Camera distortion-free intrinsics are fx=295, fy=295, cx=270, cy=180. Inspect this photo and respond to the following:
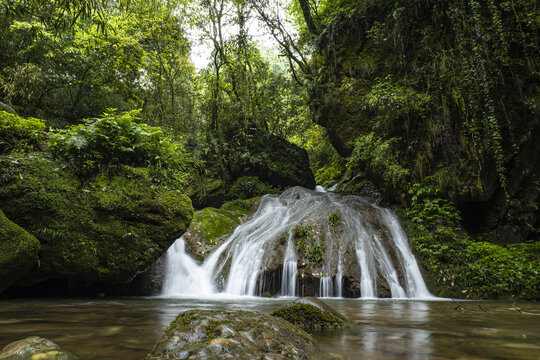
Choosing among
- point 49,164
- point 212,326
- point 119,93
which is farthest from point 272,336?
point 119,93

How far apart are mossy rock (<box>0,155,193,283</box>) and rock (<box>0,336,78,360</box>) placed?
152 inches

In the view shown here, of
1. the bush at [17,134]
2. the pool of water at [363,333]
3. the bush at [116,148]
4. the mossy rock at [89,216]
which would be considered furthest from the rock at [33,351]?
the bush at [17,134]

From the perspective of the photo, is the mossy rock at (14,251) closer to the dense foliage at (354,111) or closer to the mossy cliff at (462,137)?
the dense foliage at (354,111)

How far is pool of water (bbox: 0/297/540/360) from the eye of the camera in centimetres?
224

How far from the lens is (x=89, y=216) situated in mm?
5422

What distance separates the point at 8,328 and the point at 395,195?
32.6 ft

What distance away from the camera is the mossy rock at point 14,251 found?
13.9ft

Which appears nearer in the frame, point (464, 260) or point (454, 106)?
point (464, 260)

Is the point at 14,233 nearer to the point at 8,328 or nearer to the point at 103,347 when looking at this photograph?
the point at 8,328

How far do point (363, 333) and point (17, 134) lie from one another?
6804mm

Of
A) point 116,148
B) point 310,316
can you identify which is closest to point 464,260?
point 310,316

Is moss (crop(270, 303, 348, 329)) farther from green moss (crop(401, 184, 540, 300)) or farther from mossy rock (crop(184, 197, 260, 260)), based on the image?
mossy rock (crop(184, 197, 260, 260))

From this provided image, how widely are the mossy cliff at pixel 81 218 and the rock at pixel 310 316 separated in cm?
373

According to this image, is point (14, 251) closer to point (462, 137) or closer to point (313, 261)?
point (313, 261)
